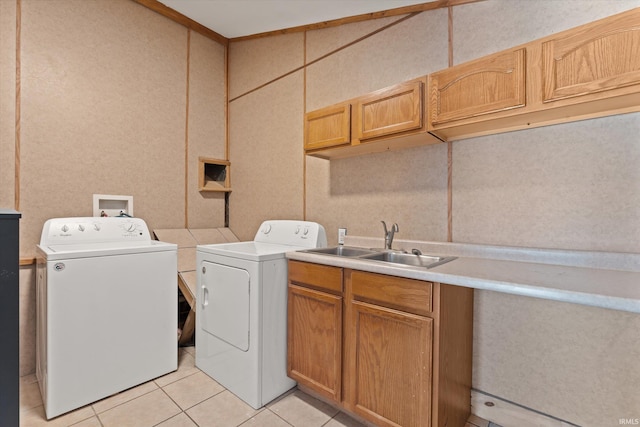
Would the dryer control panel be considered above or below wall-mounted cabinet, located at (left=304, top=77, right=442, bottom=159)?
below

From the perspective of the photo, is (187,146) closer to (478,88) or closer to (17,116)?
(17,116)

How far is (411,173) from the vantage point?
220 centimetres

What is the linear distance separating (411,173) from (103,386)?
2550 mm

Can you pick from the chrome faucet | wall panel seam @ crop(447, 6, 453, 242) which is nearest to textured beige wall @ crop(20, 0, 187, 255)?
the chrome faucet

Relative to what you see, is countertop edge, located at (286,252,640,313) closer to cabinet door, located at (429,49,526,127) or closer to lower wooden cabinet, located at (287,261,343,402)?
lower wooden cabinet, located at (287,261,343,402)

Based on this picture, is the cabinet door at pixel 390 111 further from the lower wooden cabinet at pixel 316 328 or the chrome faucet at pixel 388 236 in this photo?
the lower wooden cabinet at pixel 316 328

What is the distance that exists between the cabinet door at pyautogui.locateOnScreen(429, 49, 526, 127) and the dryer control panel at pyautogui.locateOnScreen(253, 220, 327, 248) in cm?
118

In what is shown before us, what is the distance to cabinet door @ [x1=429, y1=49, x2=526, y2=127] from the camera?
4.85ft

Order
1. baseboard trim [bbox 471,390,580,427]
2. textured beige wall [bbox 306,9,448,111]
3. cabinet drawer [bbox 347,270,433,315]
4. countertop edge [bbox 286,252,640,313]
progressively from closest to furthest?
countertop edge [bbox 286,252,640,313] < cabinet drawer [bbox 347,270,433,315] < baseboard trim [bbox 471,390,580,427] < textured beige wall [bbox 306,9,448,111]

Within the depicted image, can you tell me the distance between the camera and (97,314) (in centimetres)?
197

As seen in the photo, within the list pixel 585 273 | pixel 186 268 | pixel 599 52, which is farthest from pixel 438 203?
pixel 186 268

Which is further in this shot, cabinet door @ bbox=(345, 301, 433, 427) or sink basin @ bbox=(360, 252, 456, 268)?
sink basin @ bbox=(360, 252, 456, 268)

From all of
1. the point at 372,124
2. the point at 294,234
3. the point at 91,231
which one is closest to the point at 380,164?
the point at 372,124

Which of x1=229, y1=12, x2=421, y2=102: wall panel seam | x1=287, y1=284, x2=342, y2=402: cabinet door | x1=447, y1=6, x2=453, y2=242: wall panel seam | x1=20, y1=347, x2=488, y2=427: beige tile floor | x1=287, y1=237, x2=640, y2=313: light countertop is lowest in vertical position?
x1=20, y1=347, x2=488, y2=427: beige tile floor
